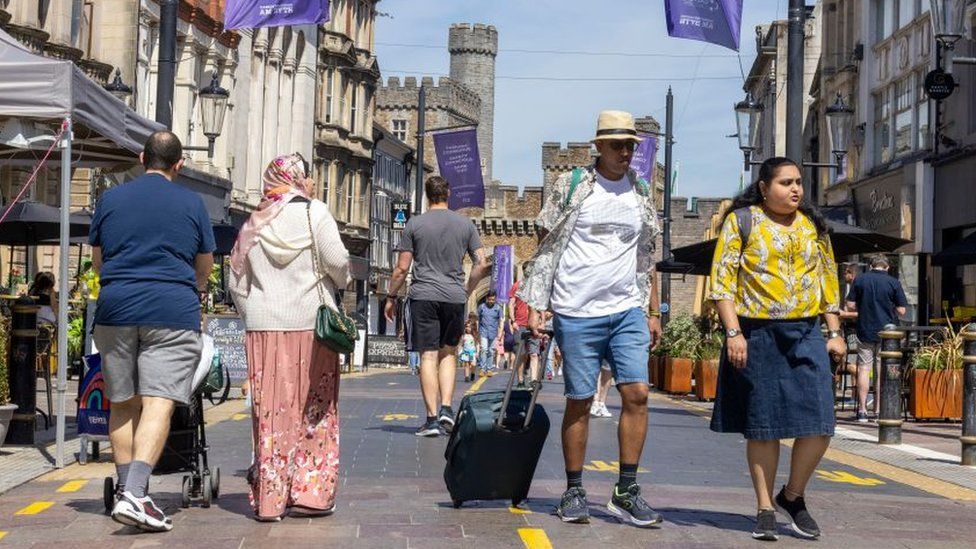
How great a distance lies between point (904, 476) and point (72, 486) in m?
5.13

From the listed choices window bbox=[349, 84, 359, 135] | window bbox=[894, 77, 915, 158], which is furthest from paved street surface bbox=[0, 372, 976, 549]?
window bbox=[349, 84, 359, 135]

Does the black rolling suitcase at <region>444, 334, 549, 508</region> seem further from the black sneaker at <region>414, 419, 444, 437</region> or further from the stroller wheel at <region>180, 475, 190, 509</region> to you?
the black sneaker at <region>414, 419, 444, 437</region>

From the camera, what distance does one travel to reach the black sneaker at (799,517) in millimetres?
7598

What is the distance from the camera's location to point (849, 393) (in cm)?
2466

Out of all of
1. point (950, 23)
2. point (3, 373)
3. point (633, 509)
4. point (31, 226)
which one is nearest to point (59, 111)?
point (3, 373)

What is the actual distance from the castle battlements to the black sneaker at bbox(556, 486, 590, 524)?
11554 cm

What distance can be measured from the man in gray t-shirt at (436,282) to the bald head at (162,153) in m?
4.25

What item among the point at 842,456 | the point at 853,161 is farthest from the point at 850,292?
the point at 853,161

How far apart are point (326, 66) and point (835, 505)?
5027cm

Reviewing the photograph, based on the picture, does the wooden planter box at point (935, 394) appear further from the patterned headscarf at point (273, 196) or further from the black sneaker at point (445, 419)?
the patterned headscarf at point (273, 196)

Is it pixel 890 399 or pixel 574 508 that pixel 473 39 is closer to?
pixel 890 399

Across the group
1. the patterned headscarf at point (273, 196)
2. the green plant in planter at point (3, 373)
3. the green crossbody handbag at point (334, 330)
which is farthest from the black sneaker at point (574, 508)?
the green plant in planter at point (3, 373)

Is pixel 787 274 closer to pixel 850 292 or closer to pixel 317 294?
pixel 317 294

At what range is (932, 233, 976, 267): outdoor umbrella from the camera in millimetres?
19391
